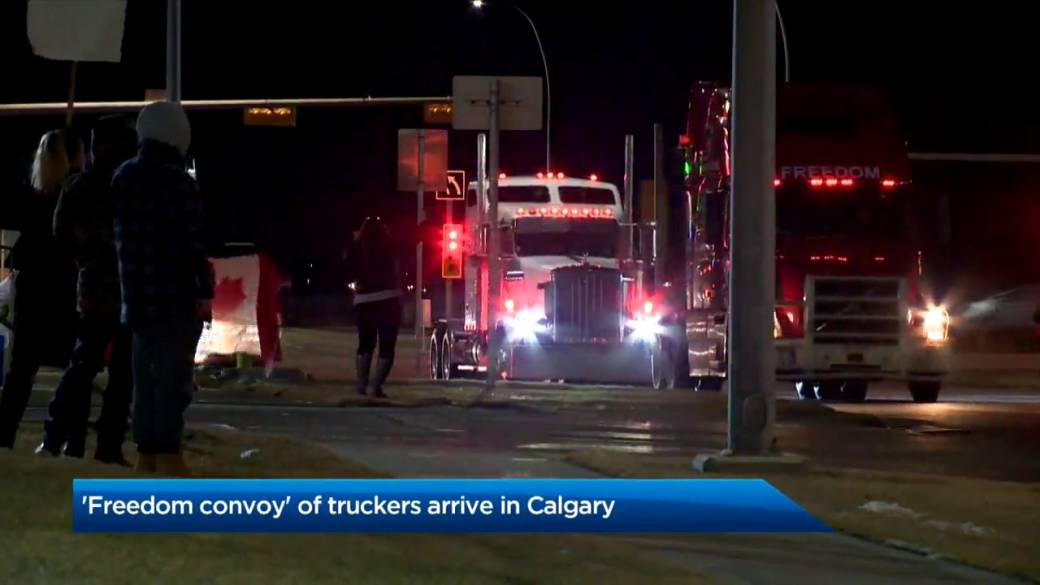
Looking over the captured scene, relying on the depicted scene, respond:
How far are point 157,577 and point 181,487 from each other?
1.17m

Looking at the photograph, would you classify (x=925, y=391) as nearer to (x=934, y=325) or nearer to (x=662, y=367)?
(x=934, y=325)

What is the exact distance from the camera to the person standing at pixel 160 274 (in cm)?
898

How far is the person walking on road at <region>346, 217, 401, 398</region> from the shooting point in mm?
19078

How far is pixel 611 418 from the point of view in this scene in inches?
692

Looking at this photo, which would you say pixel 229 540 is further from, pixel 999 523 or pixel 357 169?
pixel 357 169

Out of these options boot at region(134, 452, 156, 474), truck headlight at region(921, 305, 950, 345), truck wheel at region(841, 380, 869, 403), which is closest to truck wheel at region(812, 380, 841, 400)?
truck wheel at region(841, 380, 869, 403)

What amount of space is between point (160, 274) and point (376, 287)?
10105mm

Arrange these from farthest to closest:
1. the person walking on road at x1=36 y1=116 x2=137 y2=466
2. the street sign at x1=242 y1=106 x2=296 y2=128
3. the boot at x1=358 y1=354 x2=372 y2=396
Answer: the street sign at x1=242 y1=106 x2=296 y2=128 < the boot at x1=358 y1=354 x2=372 y2=396 < the person walking on road at x1=36 y1=116 x2=137 y2=466

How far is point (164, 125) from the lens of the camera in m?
9.19

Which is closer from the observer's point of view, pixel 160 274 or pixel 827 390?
pixel 160 274

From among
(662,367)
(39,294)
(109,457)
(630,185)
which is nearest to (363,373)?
(662,367)

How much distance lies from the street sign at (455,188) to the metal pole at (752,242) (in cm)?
1945

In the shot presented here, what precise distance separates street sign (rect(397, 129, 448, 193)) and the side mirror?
5.18 metres

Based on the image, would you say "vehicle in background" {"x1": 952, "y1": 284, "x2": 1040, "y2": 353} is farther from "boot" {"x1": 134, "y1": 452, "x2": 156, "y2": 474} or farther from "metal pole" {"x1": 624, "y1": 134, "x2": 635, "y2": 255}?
"boot" {"x1": 134, "y1": 452, "x2": 156, "y2": 474}
